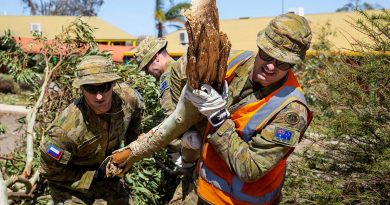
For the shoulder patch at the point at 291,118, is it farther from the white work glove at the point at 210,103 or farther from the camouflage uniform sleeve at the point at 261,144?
the white work glove at the point at 210,103

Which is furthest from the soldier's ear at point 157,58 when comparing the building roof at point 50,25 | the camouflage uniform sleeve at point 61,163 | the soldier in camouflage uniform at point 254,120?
the building roof at point 50,25

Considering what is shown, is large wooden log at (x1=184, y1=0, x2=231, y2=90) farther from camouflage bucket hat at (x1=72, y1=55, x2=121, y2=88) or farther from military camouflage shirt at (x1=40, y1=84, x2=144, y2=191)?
military camouflage shirt at (x1=40, y1=84, x2=144, y2=191)

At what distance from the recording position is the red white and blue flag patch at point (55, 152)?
393 centimetres

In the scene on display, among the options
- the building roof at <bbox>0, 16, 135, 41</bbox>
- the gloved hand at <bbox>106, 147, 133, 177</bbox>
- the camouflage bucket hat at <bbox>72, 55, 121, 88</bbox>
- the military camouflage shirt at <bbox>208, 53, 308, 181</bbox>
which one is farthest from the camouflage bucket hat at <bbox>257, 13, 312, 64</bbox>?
the building roof at <bbox>0, 16, 135, 41</bbox>

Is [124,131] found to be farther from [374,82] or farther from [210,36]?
[374,82]

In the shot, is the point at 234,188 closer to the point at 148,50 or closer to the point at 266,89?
the point at 266,89

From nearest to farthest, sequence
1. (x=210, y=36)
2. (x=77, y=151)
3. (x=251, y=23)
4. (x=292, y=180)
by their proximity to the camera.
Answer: (x=210, y=36)
(x=77, y=151)
(x=292, y=180)
(x=251, y=23)

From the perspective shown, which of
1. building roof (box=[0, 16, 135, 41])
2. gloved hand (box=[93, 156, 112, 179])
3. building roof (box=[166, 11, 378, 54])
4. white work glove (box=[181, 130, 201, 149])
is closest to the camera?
white work glove (box=[181, 130, 201, 149])

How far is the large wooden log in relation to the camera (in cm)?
266

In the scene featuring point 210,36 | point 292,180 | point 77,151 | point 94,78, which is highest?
point 210,36

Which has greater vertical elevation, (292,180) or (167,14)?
(292,180)

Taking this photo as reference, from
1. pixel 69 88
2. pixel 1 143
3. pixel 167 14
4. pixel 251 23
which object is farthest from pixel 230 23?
pixel 69 88

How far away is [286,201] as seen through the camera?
16.7 ft

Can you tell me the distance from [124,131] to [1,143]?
7.35 metres
